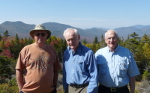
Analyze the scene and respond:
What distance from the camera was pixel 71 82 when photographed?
8.91 feet

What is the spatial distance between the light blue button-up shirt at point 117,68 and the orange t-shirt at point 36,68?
988 mm

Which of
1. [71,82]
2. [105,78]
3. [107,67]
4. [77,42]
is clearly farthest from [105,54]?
[71,82]

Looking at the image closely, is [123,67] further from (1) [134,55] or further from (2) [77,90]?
(1) [134,55]

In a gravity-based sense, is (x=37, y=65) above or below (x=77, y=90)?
above

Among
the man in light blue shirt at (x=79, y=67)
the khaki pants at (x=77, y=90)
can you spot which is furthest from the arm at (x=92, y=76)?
the khaki pants at (x=77, y=90)

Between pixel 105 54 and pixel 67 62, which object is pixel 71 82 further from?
pixel 105 54

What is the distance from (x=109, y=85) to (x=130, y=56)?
0.66m

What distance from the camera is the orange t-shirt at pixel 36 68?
269 centimetres

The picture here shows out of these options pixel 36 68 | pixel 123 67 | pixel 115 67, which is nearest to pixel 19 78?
pixel 36 68

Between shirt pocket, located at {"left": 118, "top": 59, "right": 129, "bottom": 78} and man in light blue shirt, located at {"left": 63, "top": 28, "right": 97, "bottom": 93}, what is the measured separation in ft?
1.71

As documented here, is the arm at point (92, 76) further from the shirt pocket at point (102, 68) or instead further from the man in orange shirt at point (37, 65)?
the man in orange shirt at point (37, 65)

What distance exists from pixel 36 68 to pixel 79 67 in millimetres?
764

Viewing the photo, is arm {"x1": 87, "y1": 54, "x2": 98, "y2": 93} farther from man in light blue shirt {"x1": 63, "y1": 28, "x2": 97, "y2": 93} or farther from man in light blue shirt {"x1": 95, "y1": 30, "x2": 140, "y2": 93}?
man in light blue shirt {"x1": 95, "y1": 30, "x2": 140, "y2": 93}

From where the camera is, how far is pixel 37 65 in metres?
2.68
